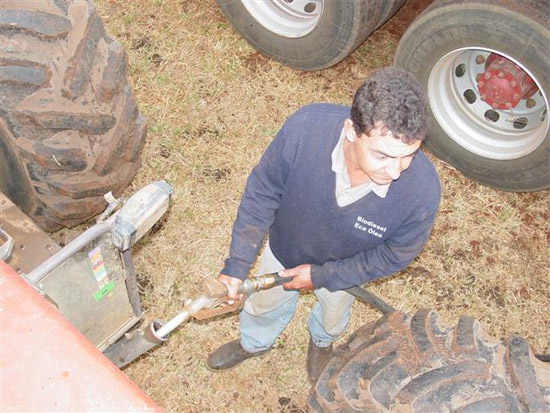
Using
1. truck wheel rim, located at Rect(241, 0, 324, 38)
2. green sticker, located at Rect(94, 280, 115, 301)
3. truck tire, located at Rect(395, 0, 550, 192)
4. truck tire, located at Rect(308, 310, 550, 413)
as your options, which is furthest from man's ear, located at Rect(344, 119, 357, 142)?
truck wheel rim, located at Rect(241, 0, 324, 38)

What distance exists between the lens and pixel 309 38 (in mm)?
4395

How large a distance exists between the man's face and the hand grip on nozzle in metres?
0.69

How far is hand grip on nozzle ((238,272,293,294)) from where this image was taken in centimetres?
279

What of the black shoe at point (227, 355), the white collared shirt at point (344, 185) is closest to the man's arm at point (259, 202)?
the white collared shirt at point (344, 185)

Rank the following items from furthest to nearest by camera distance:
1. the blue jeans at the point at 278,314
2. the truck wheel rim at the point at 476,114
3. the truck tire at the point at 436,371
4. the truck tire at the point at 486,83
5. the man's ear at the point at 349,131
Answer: the truck wheel rim at the point at 476,114 → the truck tire at the point at 486,83 → the blue jeans at the point at 278,314 → the man's ear at the point at 349,131 → the truck tire at the point at 436,371

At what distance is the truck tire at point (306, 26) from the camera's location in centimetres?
409

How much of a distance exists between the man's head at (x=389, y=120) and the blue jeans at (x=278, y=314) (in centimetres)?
97

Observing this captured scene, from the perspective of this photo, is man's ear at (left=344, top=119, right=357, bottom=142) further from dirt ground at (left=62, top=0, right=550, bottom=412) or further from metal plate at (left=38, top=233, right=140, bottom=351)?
dirt ground at (left=62, top=0, right=550, bottom=412)

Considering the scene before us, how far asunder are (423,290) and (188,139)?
5.44 ft

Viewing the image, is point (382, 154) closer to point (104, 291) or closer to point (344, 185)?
point (344, 185)

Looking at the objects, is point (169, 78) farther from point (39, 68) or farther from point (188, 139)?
point (39, 68)

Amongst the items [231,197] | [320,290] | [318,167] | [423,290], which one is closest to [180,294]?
[231,197]

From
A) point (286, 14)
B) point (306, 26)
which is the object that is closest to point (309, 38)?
point (306, 26)

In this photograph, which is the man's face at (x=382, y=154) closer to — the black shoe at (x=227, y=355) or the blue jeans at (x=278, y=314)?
the blue jeans at (x=278, y=314)
